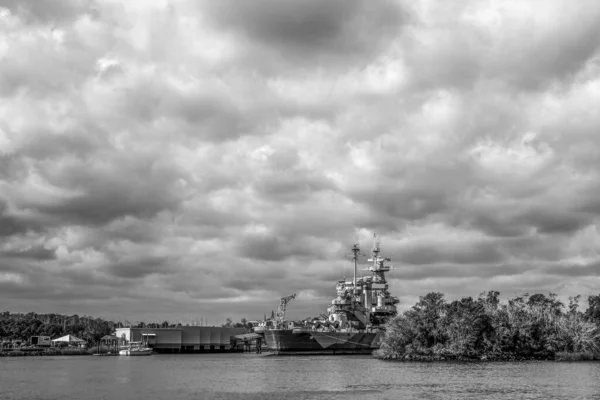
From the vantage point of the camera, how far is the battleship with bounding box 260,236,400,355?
176m

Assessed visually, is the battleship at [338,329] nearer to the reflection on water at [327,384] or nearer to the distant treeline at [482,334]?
the distant treeline at [482,334]

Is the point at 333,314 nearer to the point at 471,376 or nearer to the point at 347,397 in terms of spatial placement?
the point at 471,376

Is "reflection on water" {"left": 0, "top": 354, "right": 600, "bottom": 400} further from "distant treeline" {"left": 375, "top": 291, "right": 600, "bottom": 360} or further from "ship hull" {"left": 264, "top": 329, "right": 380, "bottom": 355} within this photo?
"ship hull" {"left": 264, "top": 329, "right": 380, "bottom": 355}

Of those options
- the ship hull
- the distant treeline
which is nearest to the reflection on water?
the distant treeline

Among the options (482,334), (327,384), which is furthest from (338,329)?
(327,384)

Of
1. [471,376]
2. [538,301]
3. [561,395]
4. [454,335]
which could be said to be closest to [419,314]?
[454,335]

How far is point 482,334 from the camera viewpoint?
136000 millimetres

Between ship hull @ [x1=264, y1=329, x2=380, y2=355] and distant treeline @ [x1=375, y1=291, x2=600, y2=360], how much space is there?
30275mm

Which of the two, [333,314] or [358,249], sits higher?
[358,249]

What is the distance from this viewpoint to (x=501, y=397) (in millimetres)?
69062

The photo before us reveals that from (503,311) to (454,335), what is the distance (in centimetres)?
1932

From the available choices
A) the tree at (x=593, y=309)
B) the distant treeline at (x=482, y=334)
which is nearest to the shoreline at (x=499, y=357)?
the distant treeline at (x=482, y=334)

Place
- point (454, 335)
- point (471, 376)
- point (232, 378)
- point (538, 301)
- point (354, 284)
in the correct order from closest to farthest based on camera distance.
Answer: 1. point (471, 376)
2. point (232, 378)
3. point (454, 335)
4. point (538, 301)
5. point (354, 284)

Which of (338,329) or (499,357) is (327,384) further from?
(338,329)
